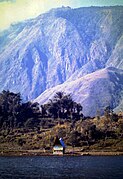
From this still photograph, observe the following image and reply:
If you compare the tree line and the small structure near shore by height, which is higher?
the tree line

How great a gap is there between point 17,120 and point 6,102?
14073 millimetres

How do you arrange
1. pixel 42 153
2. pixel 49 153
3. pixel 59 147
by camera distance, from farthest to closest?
1. pixel 49 153
2. pixel 42 153
3. pixel 59 147

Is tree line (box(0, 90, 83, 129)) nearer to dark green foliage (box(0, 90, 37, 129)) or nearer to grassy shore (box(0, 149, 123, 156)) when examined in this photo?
dark green foliage (box(0, 90, 37, 129))

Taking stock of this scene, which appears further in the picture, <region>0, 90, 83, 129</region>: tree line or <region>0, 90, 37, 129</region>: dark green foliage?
<region>0, 90, 83, 129</region>: tree line

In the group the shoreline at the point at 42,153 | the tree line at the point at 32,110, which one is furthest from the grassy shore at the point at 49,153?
the tree line at the point at 32,110

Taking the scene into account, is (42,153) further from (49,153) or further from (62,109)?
(62,109)

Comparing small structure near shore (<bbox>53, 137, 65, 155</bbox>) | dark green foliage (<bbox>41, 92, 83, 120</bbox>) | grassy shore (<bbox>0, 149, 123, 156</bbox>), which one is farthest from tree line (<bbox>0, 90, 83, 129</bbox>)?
small structure near shore (<bbox>53, 137, 65, 155</bbox>)

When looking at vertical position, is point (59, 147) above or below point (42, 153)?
above

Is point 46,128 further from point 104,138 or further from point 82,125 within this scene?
point 104,138

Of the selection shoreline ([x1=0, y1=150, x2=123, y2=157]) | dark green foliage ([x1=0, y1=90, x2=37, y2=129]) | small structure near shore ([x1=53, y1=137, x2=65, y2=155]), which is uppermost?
dark green foliage ([x1=0, y1=90, x2=37, y2=129])

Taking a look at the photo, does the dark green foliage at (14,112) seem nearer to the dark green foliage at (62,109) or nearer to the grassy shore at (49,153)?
the dark green foliage at (62,109)

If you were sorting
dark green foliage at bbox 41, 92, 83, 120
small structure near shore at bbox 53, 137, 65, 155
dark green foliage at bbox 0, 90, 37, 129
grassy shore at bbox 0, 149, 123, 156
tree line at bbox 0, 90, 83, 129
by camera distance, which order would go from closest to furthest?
grassy shore at bbox 0, 149, 123, 156 < small structure near shore at bbox 53, 137, 65, 155 < dark green foliage at bbox 0, 90, 37, 129 < tree line at bbox 0, 90, 83, 129 < dark green foliage at bbox 41, 92, 83, 120

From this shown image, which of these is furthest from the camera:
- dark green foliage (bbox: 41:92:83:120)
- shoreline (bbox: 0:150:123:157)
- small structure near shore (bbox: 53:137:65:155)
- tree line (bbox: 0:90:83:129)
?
dark green foliage (bbox: 41:92:83:120)

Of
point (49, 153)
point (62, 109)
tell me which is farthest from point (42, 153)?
point (62, 109)
